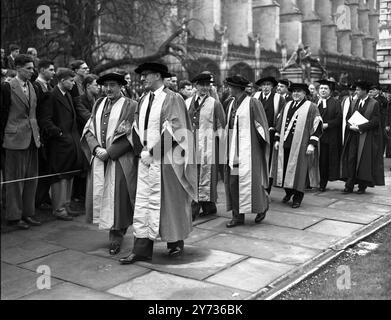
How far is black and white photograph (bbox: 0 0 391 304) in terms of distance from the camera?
505 cm

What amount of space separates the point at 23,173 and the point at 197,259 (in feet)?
8.66

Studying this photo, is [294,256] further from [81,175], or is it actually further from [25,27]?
[25,27]

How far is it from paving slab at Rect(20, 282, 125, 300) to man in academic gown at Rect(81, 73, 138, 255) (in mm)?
1187

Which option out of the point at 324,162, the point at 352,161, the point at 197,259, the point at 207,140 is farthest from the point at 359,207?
the point at 197,259

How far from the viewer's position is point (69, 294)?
472 centimetres

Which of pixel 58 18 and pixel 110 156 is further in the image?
pixel 58 18

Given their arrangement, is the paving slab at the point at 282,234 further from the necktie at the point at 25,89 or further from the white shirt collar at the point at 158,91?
the necktie at the point at 25,89

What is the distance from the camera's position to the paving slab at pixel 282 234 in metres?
6.64

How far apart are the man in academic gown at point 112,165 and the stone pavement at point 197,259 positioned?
14.6 inches

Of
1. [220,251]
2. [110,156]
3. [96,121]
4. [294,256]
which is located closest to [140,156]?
[110,156]

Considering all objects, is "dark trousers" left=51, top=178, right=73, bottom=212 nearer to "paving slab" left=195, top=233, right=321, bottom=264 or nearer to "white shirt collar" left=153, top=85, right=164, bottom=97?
"paving slab" left=195, top=233, right=321, bottom=264

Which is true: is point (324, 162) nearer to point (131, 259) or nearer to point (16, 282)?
point (131, 259)

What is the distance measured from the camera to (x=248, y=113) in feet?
24.6
